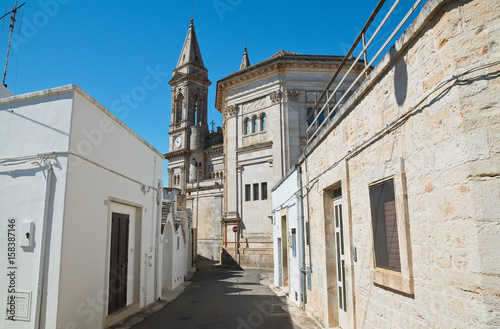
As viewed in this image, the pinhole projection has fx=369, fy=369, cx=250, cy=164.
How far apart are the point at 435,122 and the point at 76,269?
6.57 metres

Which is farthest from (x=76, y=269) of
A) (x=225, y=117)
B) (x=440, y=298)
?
(x=225, y=117)

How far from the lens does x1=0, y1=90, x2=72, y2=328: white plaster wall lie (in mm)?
6488

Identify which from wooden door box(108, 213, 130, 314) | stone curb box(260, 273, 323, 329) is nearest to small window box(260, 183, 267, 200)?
stone curb box(260, 273, 323, 329)

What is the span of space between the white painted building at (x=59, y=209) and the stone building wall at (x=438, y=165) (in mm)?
5139

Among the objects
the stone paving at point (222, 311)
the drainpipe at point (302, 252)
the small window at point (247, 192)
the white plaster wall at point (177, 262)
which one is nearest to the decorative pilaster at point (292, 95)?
the small window at point (247, 192)

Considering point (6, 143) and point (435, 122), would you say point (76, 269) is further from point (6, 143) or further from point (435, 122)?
point (435, 122)

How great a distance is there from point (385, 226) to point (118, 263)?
22.4ft

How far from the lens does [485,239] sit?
2.98 m

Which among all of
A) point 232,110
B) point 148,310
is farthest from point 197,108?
point 148,310

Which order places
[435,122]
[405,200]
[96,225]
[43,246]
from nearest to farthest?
[435,122] < [405,200] < [43,246] < [96,225]

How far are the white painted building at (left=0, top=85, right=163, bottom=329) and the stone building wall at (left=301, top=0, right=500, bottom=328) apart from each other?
16.9ft

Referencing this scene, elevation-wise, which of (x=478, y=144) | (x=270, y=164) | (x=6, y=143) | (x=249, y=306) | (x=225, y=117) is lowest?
(x=249, y=306)

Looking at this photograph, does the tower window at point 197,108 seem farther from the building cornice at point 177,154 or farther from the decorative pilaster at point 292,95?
the decorative pilaster at point 292,95

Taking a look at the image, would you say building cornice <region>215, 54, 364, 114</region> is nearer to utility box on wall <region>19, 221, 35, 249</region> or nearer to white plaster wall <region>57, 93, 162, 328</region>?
white plaster wall <region>57, 93, 162, 328</region>
